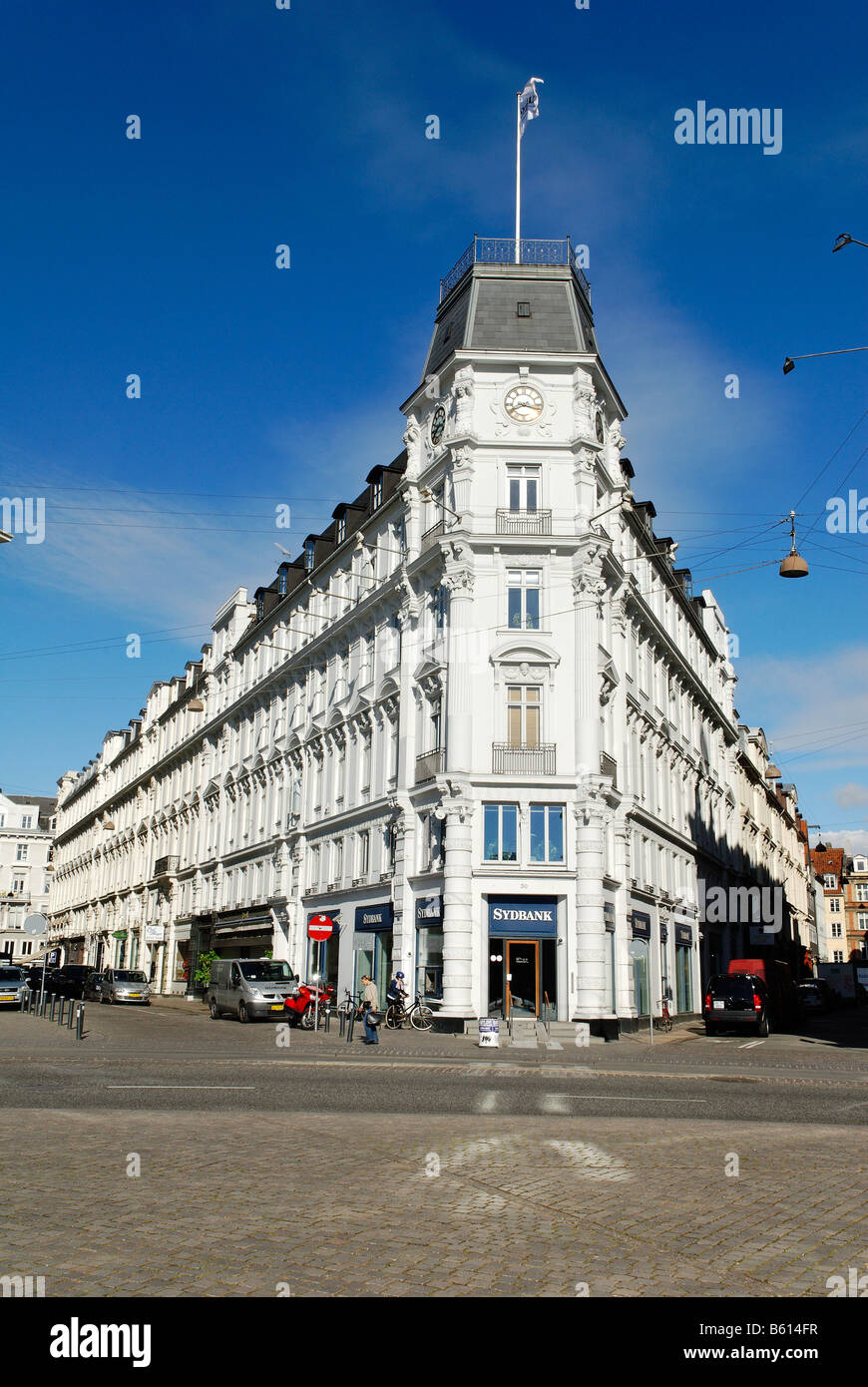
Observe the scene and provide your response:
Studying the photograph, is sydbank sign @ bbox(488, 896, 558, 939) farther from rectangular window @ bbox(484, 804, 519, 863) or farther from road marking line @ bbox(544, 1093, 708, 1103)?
road marking line @ bbox(544, 1093, 708, 1103)

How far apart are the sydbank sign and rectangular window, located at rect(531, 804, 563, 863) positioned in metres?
1.22

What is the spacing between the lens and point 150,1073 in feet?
55.6

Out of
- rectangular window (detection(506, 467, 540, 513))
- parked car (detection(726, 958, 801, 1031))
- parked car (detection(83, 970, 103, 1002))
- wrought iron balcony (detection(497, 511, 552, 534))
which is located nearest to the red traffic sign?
wrought iron balcony (detection(497, 511, 552, 534))

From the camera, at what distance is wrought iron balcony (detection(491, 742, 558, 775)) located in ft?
108

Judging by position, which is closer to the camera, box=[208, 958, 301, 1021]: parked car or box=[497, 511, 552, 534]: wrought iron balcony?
box=[208, 958, 301, 1021]: parked car

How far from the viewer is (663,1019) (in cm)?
3956

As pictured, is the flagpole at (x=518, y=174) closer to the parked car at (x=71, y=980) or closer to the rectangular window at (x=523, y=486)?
the rectangular window at (x=523, y=486)

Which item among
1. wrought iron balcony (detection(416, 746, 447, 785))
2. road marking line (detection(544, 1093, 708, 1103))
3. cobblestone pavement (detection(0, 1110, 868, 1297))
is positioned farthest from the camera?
wrought iron balcony (detection(416, 746, 447, 785))

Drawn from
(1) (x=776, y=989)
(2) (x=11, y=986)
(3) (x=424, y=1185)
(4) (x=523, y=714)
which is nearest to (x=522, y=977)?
(4) (x=523, y=714)

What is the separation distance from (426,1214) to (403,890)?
28030 mm
